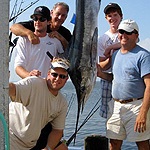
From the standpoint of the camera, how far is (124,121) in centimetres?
324

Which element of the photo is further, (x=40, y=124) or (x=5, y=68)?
(x=40, y=124)

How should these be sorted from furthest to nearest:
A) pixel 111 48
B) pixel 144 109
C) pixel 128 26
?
pixel 111 48 < pixel 128 26 < pixel 144 109

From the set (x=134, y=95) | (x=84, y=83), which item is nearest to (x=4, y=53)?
(x=84, y=83)

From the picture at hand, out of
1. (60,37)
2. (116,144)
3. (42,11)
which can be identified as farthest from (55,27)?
(116,144)

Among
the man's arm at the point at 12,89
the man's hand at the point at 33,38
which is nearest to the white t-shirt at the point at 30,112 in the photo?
the man's arm at the point at 12,89

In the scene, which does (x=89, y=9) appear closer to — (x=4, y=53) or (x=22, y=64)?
(x=22, y=64)

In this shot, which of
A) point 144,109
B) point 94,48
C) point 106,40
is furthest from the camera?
point 106,40

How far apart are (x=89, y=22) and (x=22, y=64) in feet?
2.86

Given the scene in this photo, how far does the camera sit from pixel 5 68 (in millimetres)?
1337

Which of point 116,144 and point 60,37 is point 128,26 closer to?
point 60,37

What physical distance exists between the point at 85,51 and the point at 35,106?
74cm

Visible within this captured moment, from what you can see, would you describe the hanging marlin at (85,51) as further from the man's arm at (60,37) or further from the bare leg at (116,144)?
the bare leg at (116,144)

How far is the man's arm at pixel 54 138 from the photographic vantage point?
304 cm

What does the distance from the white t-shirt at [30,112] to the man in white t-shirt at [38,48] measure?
0.91ft
